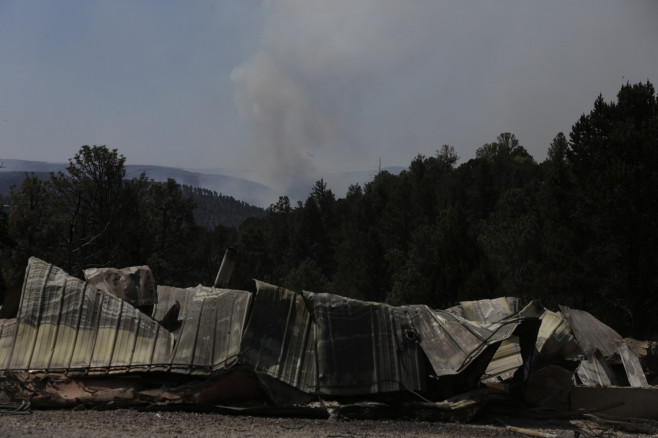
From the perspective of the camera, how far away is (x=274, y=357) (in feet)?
29.4

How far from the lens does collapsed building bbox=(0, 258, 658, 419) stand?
875 centimetres

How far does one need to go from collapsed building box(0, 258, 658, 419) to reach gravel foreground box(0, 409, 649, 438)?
0.33 metres

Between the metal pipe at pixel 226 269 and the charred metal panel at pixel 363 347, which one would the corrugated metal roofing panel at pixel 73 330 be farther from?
the charred metal panel at pixel 363 347

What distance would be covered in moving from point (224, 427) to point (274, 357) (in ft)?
5.05

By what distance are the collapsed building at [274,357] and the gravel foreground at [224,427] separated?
0.33m

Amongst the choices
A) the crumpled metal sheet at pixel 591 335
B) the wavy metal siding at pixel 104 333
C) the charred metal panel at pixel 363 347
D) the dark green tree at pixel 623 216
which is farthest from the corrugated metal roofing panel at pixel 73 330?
the dark green tree at pixel 623 216

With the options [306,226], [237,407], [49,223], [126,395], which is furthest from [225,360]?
[306,226]

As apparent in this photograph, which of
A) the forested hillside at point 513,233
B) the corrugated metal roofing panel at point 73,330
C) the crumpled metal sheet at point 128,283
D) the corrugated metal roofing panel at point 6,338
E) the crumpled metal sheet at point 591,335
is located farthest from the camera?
the forested hillside at point 513,233

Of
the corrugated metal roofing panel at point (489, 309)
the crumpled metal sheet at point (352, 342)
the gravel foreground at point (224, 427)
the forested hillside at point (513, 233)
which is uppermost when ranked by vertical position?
the forested hillside at point (513, 233)

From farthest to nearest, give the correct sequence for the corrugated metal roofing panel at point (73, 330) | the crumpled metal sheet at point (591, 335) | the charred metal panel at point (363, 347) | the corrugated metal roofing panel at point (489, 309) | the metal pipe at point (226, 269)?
the crumpled metal sheet at point (591, 335)
the corrugated metal roofing panel at point (489, 309)
the metal pipe at point (226, 269)
the corrugated metal roofing panel at point (73, 330)
the charred metal panel at point (363, 347)

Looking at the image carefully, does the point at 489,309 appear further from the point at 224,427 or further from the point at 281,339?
the point at 224,427

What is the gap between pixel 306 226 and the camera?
66500 mm

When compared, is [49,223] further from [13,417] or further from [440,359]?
[440,359]

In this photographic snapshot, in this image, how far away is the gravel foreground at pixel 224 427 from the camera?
A: 283 inches
